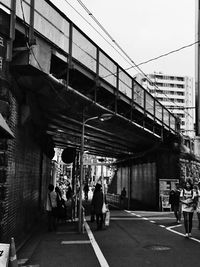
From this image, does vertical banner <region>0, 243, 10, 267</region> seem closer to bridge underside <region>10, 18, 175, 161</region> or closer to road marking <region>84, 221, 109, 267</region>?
road marking <region>84, 221, 109, 267</region>

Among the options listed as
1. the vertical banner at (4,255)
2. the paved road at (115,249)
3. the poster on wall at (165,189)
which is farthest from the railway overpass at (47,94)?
the poster on wall at (165,189)

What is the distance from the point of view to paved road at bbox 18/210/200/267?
→ 29.0 feet

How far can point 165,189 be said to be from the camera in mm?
27062

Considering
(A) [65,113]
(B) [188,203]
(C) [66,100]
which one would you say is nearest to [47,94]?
(C) [66,100]

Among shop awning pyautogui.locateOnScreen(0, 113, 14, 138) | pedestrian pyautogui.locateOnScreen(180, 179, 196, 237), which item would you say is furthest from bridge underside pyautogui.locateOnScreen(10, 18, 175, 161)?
pedestrian pyautogui.locateOnScreen(180, 179, 196, 237)

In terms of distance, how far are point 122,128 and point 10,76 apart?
11.2 metres

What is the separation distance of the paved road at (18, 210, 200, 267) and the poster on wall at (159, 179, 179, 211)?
39.4ft

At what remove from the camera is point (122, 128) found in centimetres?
1962

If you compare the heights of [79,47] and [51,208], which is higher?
[79,47]

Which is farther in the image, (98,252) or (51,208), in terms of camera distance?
Answer: (51,208)

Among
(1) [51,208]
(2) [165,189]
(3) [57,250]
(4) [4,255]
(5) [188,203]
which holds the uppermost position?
(5) [188,203]

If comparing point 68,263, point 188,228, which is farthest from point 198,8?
point 68,263

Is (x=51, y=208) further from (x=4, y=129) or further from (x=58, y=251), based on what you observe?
(x=4, y=129)

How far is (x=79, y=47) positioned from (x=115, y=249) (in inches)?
241
